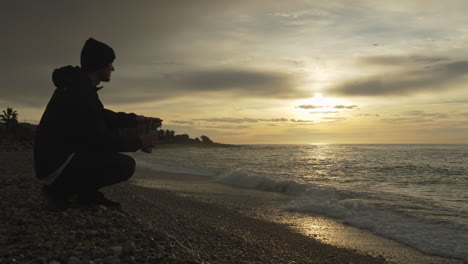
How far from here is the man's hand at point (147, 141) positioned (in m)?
4.03

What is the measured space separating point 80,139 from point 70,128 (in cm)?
17

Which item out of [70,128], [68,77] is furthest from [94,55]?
[70,128]

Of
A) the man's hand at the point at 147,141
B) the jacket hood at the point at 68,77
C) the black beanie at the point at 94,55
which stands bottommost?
the man's hand at the point at 147,141

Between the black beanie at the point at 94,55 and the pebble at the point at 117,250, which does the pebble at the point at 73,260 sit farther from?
the black beanie at the point at 94,55

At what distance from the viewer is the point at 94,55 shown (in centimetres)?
403

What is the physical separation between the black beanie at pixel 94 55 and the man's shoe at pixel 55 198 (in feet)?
5.46

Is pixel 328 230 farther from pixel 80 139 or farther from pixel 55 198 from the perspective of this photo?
pixel 80 139

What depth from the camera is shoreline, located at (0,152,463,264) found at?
3398 millimetres

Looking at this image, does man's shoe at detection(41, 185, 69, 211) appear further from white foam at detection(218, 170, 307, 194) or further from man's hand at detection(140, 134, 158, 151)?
white foam at detection(218, 170, 307, 194)

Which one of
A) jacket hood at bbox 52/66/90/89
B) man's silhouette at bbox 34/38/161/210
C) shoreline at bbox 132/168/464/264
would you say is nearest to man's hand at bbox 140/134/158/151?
man's silhouette at bbox 34/38/161/210

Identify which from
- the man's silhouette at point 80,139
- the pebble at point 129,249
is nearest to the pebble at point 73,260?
the pebble at point 129,249

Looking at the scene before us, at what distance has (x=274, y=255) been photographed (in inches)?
198

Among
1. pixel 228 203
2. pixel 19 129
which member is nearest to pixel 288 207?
pixel 228 203

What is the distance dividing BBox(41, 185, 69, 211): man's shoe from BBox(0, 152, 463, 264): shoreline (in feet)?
0.28
